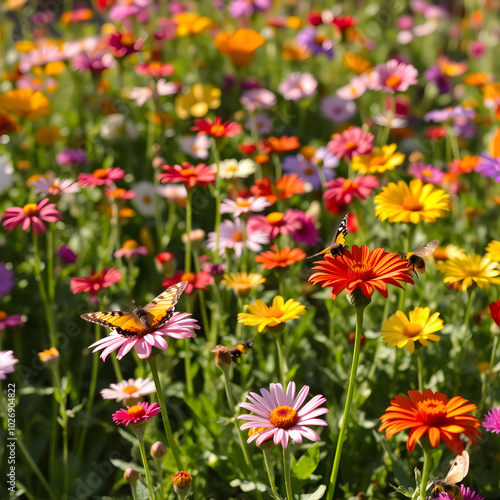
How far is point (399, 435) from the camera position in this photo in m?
1.53

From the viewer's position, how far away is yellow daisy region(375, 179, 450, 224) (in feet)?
4.66

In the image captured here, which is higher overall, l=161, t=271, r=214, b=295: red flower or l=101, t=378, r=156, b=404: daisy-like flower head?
l=161, t=271, r=214, b=295: red flower

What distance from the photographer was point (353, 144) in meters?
1.89

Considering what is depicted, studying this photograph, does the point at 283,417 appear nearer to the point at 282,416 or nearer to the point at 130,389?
the point at 282,416

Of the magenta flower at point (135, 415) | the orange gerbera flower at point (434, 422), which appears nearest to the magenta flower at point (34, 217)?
the magenta flower at point (135, 415)

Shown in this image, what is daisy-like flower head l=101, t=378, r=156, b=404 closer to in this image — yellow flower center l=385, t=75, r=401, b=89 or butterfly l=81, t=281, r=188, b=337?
butterfly l=81, t=281, r=188, b=337

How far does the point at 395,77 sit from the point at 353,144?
481 mm

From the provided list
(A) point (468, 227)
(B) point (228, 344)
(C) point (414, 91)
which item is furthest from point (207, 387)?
(C) point (414, 91)

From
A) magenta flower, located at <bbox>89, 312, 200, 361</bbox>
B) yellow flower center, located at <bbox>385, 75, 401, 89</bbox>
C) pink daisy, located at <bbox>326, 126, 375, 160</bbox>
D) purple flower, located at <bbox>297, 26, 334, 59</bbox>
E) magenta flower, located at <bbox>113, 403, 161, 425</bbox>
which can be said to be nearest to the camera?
magenta flower, located at <bbox>89, 312, 200, 361</bbox>

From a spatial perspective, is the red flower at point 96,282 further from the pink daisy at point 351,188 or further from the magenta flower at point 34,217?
the pink daisy at point 351,188

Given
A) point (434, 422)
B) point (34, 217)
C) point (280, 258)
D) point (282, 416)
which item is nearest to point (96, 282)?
point (34, 217)

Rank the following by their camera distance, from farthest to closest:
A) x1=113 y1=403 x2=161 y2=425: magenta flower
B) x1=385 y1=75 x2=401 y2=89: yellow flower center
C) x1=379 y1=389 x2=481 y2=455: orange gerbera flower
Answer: x1=385 y1=75 x2=401 y2=89: yellow flower center
x1=113 y1=403 x2=161 y2=425: magenta flower
x1=379 y1=389 x2=481 y2=455: orange gerbera flower

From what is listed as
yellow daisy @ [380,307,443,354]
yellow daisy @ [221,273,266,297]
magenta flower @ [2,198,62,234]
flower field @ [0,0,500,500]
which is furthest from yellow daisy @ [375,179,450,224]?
magenta flower @ [2,198,62,234]

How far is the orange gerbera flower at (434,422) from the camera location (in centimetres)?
98
